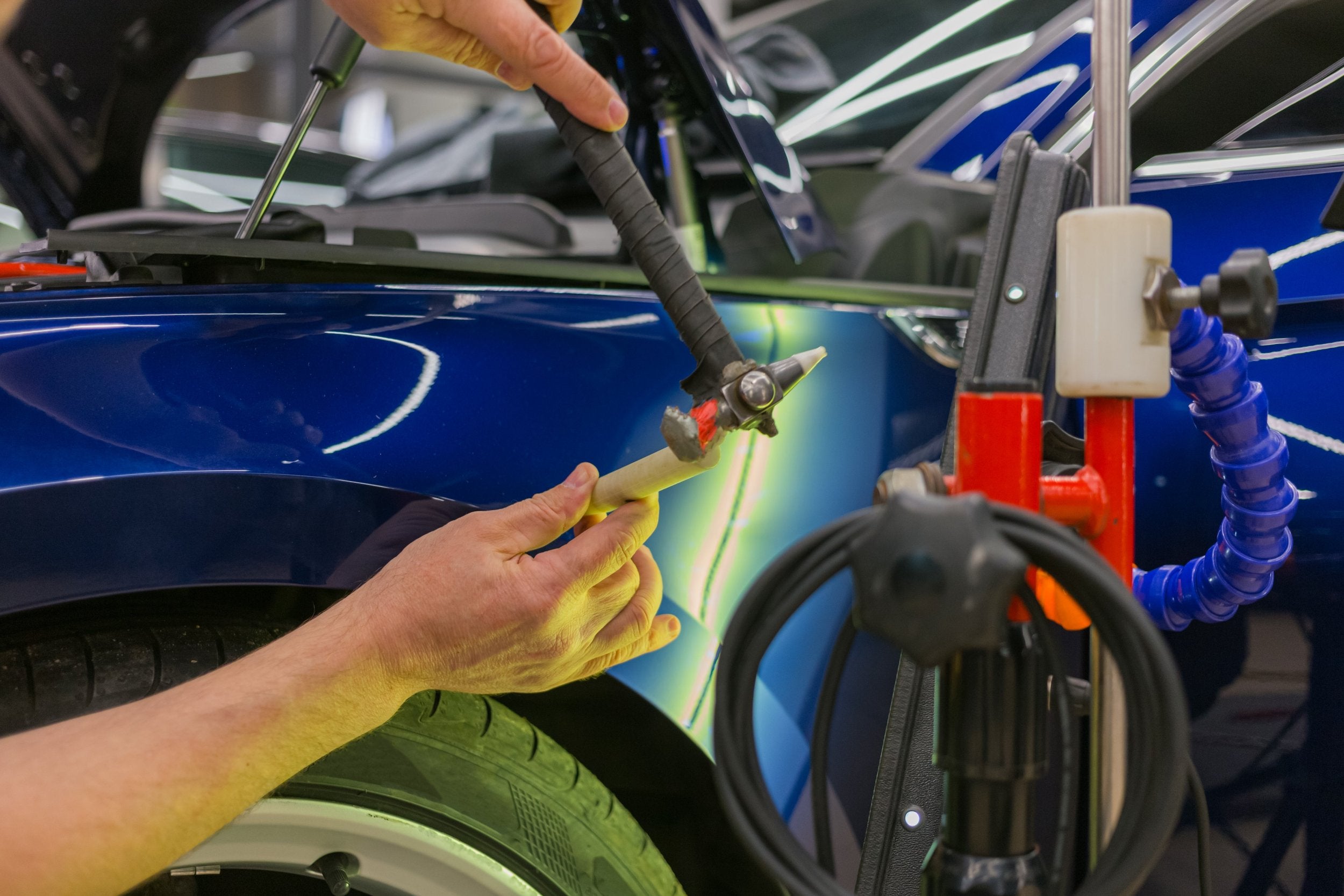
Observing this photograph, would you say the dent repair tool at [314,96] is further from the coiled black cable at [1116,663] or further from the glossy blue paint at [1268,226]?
the glossy blue paint at [1268,226]

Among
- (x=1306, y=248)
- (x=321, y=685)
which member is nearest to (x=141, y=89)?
(x=321, y=685)

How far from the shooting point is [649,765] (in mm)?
896

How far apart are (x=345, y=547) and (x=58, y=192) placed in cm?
100

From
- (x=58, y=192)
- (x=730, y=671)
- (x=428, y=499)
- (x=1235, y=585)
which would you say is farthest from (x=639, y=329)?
(x=58, y=192)

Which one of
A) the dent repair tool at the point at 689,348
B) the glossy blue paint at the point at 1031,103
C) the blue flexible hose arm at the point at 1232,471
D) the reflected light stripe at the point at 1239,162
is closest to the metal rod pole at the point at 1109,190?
the blue flexible hose arm at the point at 1232,471

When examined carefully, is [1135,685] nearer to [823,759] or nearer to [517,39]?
[823,759]

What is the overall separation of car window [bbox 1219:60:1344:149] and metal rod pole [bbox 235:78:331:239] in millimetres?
975

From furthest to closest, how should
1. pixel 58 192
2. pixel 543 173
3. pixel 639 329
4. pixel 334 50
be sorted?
1. pixel 543 173
2. pixel 58 192
3. pixel 334 50
4. pixel 639 329

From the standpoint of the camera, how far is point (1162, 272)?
0.55m

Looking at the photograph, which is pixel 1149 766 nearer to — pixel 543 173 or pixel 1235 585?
pixel 1235 585

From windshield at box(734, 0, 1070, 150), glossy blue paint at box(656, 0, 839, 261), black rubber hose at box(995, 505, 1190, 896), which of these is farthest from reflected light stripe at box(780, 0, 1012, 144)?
black rubber hose at box(995, 505, 1190, 896)

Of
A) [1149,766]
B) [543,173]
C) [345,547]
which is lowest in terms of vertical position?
[1149,766]

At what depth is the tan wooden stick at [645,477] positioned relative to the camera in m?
0.66

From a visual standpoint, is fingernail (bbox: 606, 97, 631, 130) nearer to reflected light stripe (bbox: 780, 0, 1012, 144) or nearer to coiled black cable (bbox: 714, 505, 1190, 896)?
coiled black cable (bbox: 714, 505, 1190, 896)
